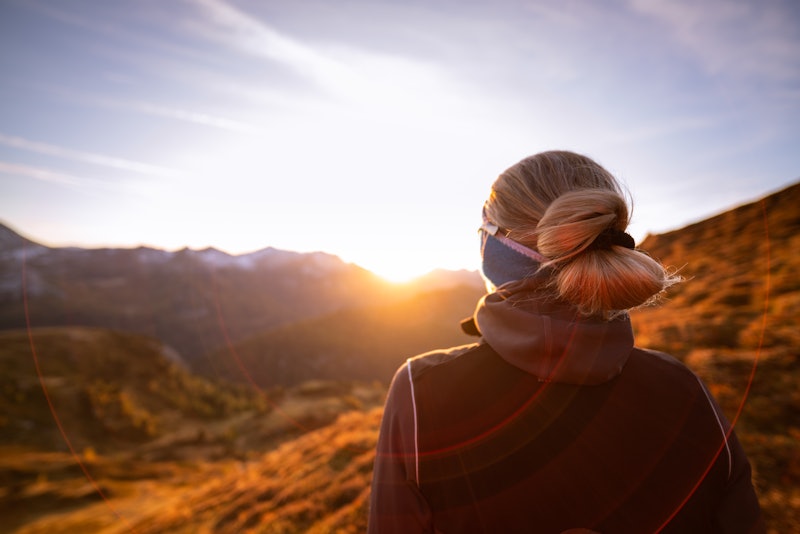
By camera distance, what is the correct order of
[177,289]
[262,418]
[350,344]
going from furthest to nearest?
1. [177,289]
2. [350,344]
3. [262,418]

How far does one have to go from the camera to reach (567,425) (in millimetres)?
1203

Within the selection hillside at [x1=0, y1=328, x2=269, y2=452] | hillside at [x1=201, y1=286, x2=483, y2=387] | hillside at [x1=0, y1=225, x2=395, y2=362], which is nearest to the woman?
hillside at [x1=0, y1=328, x2=269, y2=452]

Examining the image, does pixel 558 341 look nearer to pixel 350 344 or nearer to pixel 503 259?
pixel 503 259

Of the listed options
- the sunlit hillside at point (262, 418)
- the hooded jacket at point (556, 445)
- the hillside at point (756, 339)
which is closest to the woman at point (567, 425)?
the hooded jacket at point (556, 445)

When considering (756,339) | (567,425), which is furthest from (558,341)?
(756,339)

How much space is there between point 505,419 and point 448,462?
0.91 feet

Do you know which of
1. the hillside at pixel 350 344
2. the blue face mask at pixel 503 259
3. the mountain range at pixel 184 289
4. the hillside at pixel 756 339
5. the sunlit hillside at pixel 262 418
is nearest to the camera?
the blue face mask at pixel 503 259

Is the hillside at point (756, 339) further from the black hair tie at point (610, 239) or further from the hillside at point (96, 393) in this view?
the hillside at point (96, 393)

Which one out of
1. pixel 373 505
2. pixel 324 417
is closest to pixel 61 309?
pixel 324 417

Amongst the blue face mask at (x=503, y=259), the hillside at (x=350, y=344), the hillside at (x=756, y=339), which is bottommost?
the hillside at (x=350, y=344)

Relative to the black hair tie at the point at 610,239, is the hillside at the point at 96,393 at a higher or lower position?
lower

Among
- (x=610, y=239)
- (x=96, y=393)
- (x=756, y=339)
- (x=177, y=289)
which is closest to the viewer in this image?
(x=610, y=239)

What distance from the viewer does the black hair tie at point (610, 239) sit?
1.37 metres

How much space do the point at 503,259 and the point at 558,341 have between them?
1.72 ft
